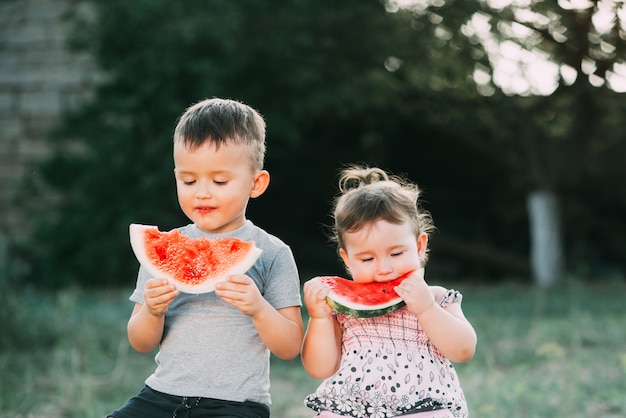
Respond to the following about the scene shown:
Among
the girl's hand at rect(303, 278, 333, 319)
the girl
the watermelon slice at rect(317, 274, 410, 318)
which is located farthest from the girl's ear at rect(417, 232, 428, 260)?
the girl's hand at rect(303, 278, 333, 319)

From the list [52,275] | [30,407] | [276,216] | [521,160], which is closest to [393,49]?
[521,160]

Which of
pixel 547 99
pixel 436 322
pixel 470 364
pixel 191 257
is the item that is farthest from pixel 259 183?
pixel 547 99

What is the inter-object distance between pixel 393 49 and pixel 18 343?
291 inches

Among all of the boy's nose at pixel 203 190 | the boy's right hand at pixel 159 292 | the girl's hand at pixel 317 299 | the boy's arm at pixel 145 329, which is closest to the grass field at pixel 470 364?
the boy's arm at pixel 145 329

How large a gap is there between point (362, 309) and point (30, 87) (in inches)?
512

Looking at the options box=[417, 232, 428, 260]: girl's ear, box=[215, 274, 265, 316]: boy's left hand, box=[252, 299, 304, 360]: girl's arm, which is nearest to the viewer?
box=[215, 274, 265, 316]: boy's left hand

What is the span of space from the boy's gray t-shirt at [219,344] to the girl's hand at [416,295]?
41 cm

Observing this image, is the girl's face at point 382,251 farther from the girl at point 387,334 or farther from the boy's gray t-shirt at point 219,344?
the boy's gray t-shirt at point 219,344

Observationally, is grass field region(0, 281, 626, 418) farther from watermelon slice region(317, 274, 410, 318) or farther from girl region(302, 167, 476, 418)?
watermelon slice region(317, 274, 410, 318)

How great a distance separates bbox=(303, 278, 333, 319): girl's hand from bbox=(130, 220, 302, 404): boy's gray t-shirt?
0.07 m

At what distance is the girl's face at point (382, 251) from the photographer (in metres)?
3.05

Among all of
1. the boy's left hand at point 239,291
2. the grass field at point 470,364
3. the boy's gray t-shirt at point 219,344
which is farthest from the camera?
the grass field at point 470,364

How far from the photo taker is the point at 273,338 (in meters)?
2.95

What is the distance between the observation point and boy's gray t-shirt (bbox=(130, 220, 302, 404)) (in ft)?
9.93
